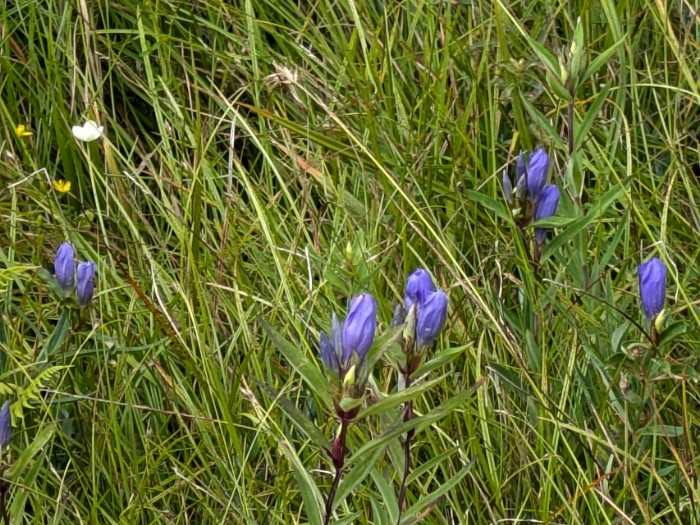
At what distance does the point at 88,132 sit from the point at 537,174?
90 cm

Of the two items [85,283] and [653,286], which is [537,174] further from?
[85,283]

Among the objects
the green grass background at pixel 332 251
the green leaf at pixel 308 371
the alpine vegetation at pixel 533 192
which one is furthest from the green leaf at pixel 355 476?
the alpine vegetation at pixel 533 192

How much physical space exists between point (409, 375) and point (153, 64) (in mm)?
1393

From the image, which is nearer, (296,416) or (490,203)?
(296,416)

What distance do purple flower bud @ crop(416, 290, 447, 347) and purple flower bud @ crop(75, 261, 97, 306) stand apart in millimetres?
644

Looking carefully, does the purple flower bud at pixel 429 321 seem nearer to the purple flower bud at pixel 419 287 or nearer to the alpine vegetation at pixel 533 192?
the purple flower bud at pixel 419 287

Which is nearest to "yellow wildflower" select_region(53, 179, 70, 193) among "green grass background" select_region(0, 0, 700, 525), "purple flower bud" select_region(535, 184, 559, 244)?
"green grass background" select_region(0, 0, 700, 525)

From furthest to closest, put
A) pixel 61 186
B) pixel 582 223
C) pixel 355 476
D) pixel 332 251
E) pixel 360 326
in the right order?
1. pixel 61 186
2. pixel 332 251
3. pixel 582 223
4. pixel 355 476
5. pixel 360 326

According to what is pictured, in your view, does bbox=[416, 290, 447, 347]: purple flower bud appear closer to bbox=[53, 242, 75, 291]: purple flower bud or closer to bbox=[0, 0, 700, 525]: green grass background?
bbox=[0, 0, 700, 525]: green grass background

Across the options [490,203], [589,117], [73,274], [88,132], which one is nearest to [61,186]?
[88,132]

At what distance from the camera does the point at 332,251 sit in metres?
1.78

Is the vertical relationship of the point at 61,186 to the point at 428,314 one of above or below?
below

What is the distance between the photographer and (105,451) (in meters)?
1.69

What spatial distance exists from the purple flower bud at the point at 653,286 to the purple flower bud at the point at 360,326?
1.80ft
